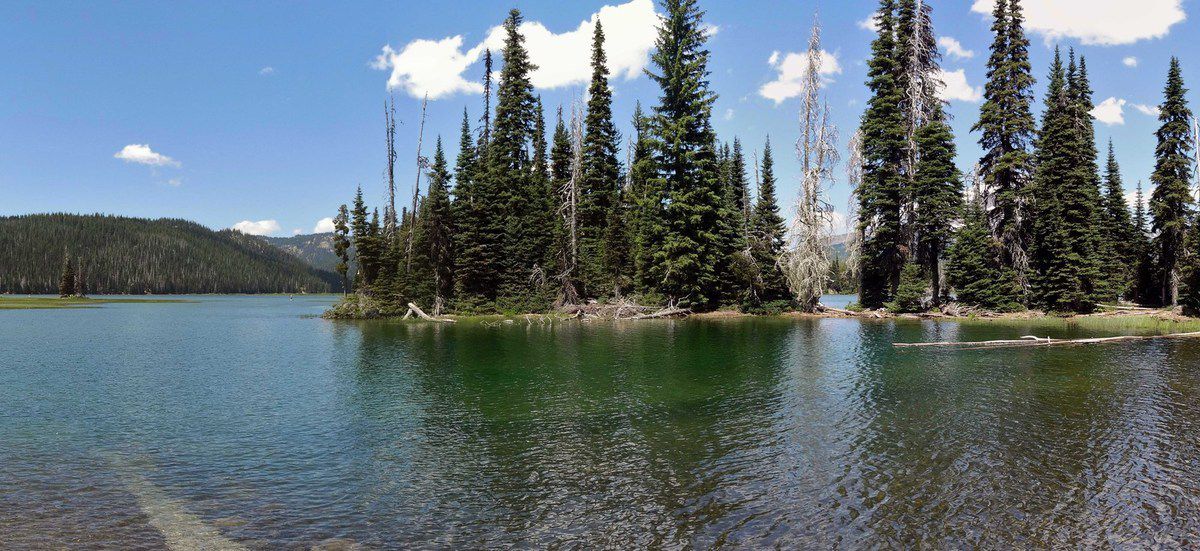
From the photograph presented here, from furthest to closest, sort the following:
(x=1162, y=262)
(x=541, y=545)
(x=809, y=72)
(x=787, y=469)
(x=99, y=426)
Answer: (x=1162, y=262) < (x=809, y=72) < (x=99, y=426) < (x=787, y=469) < (x=541, y=545)

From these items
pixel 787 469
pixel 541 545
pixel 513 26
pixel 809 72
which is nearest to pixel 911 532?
pixel 787 469

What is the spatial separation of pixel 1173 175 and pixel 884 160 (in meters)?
22.4

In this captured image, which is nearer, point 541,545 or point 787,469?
point 541,545

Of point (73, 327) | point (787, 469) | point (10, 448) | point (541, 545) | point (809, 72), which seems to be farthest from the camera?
point (809, 72)

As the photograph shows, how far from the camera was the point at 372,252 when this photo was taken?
187 feet

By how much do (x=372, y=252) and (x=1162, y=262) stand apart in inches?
2880

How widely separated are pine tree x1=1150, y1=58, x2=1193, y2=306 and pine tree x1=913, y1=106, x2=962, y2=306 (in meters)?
16.3

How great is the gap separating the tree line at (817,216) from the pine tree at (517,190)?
8.8 inches

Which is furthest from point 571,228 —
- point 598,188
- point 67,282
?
point 67,282

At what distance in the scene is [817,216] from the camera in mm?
52469

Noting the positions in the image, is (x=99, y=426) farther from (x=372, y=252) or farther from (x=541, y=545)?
(x=372, y=252)

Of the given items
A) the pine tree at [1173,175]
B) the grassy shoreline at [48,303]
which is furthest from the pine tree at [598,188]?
the grassy shoreline at [48,303]

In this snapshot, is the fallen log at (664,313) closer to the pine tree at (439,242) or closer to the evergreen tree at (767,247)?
the evergreen tree at (767,247)

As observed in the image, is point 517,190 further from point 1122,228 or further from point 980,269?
point 1122,228
